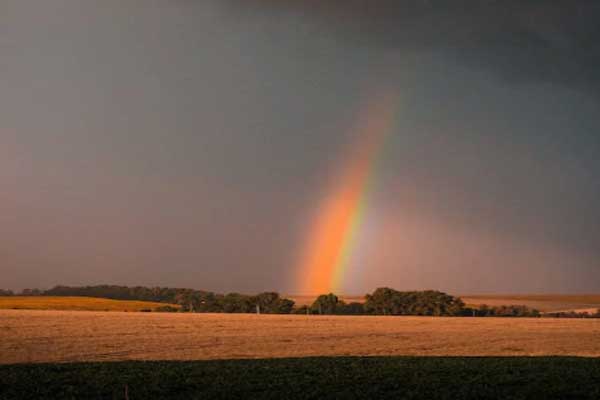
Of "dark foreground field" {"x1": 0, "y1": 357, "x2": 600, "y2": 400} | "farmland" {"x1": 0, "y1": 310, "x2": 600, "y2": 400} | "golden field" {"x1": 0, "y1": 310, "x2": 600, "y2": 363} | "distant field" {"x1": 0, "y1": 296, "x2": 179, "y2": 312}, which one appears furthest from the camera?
"distant field" {"x1": 0, "y1": 296, "x2": 179, "y2": 312}

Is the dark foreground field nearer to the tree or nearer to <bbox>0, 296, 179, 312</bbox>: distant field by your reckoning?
<bbox>0, 296, 179, 312</bbox>: distant field

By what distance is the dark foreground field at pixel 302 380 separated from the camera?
18375 mm

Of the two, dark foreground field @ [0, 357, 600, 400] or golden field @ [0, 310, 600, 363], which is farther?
golden field @ [0, 310, 600, 363]

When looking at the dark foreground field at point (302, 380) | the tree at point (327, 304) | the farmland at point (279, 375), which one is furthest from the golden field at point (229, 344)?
the tree at point (327, 304)

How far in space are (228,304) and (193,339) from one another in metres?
80.3

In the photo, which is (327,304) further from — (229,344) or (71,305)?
(229,344)

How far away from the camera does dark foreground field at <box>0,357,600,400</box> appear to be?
60.3 feet

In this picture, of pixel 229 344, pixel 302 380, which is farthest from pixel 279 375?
pixel 229 344

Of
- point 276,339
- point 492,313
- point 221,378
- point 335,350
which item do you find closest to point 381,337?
point 276,339

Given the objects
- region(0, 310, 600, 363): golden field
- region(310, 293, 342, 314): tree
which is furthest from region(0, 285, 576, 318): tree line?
region(0, 310, 600, 363): golden field

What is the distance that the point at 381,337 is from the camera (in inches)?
2041

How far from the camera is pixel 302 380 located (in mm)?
20375

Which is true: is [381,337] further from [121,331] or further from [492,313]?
[492,313]

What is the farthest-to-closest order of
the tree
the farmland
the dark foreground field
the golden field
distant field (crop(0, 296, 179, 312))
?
1. the tree
2. distant field (crop(0, 296, 179, 312))
3. the golden field
4. the farmland
5. the dark foreground field
